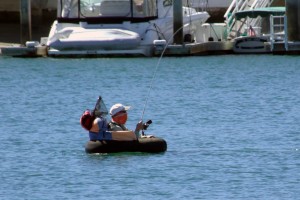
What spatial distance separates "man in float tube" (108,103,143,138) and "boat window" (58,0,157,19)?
23419mm

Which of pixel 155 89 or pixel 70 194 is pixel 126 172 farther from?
pixel 155 89

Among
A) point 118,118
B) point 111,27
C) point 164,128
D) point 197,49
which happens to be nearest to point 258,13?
point 197,49

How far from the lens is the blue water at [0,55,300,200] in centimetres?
2278

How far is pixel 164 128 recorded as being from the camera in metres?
30.0

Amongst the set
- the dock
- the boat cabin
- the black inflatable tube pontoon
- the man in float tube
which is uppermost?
the boat cabin

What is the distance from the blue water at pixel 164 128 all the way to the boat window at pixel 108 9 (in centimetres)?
153

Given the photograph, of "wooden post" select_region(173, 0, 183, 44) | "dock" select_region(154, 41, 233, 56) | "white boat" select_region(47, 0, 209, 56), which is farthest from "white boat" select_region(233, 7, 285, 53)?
"wooden post" select_region(173, 0, 183, 44)

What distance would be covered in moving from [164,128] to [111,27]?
60.8ft

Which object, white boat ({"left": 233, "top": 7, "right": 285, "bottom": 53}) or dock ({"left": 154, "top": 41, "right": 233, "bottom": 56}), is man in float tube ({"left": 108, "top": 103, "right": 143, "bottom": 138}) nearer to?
dock ({"left": 154, "top": 41, "right": 233, "bottom": 56})

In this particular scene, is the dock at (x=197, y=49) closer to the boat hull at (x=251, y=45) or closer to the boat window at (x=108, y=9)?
the boat hull at (x=251, y=45)

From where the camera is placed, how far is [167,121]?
103 ft

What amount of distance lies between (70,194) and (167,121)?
9324 millimetres

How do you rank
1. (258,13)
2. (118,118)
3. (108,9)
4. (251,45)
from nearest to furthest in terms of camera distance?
(118,118) < (108,9) < (258,13) < (251,45)

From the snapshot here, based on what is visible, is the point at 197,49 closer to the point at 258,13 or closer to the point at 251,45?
the point at 251,45
